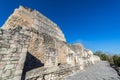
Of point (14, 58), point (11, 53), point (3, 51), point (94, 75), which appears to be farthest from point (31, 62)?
point (94, 75)

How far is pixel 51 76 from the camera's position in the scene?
4.75m

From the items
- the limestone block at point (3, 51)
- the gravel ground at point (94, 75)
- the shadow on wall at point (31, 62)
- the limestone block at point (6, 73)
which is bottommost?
the gravel ground at point (94, 75)

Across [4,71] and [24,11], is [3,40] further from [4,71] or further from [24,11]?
[24,11]

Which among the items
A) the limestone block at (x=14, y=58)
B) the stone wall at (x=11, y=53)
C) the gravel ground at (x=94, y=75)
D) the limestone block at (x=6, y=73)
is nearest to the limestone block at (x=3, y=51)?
the stone wall at (x=11, y=53)

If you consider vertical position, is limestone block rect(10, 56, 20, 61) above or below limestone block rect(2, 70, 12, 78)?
above

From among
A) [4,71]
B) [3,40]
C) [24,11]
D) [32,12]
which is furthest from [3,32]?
[32,12]

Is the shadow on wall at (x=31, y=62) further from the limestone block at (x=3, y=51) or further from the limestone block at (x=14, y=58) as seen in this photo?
the limestone block at (x=3, y=51)

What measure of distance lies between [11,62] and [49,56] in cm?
233

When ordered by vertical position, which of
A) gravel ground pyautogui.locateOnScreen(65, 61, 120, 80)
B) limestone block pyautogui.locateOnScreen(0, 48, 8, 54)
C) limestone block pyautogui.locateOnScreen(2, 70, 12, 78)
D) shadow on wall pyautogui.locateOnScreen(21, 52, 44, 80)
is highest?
limestone block pyautogui.locateOnScreen(0, 48, 8, 54)

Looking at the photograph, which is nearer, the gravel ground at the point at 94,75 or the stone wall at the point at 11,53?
the stone wall at the point at 11,53

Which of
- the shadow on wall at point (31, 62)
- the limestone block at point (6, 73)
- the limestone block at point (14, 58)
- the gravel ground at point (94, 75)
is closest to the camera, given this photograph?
the limestone block at point (6, 73)

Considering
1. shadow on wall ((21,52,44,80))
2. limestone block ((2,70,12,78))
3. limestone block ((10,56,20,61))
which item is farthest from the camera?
shadow on wall ((21,52,44,80))

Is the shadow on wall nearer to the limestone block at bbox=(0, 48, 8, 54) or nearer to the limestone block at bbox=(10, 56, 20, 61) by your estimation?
the limestone block at bbox=(10, 56, 20, 61)

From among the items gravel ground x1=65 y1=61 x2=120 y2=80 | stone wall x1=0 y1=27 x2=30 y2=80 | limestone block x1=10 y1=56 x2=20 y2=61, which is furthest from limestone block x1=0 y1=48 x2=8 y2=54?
gravel ground x1=65 y1=61 x2=120 y2=80
